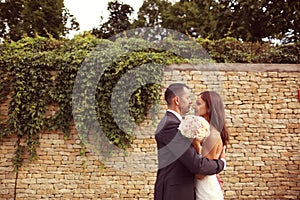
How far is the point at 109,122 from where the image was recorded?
6102 mm

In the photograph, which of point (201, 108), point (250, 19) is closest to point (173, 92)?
point (201, 108)

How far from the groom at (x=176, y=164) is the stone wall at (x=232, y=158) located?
3.50m

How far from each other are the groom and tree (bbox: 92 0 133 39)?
1457cm

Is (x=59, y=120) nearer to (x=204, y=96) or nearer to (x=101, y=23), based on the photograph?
(x=204, y=96)

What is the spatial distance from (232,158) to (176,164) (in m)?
3.86

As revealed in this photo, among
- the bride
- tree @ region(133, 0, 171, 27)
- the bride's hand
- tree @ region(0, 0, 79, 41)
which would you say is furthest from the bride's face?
tree @ region(133, 0, 171, 27)

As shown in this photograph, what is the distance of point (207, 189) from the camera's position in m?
2.66

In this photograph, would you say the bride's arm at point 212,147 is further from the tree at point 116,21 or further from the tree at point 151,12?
the tree at point 151,12

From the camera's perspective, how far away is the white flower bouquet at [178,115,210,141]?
2424 millimetres

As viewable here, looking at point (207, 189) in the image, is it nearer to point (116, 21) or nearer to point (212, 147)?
point (212, 147)

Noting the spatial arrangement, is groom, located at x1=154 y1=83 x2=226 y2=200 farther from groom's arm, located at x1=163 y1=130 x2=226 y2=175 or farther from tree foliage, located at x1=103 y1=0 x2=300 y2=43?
tree foliage, located at x1=103 y1=0 x2=300 y2=43

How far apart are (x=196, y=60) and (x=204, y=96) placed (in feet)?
12.2

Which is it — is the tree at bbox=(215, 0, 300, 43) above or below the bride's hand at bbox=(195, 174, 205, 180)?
above

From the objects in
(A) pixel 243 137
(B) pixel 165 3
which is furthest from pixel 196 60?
(B) pixel 165 3
